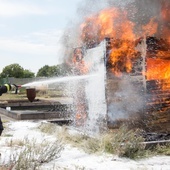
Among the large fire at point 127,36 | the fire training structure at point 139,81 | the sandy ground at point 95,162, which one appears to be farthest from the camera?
the large fire at point 127,36

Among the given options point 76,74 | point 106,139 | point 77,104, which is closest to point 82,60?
point 76,74

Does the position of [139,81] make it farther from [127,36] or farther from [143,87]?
[127,36]

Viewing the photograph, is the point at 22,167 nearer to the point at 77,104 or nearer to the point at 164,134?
the point at 164,134

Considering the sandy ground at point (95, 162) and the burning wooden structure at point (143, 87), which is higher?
the burning wooden structure at point (143, 87)

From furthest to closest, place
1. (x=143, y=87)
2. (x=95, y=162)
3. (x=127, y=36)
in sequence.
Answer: (x=127, y=36), (x=143, y=87), (x=95, y=162)

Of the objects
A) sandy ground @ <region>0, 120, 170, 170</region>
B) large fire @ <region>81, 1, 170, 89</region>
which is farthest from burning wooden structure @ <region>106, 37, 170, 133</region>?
sandy ground @ <region>0, 120, 170, 170</region>

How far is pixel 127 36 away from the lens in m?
9.87

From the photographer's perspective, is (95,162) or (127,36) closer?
(95,162)

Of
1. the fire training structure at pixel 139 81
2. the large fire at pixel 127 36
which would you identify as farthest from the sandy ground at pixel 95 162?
the large fire at pixel 127 36

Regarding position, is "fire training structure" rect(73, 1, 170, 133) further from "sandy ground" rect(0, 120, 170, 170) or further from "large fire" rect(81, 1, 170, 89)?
"sandy ground" rect(0, 120, 170, 170)

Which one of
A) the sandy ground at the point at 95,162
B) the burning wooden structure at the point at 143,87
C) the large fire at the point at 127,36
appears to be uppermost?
the large fire at the point at 127,36

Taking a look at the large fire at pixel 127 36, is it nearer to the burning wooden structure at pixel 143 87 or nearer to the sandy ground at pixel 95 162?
the burning wooden structure at pixel 143 87

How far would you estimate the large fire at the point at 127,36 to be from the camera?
9273 mm

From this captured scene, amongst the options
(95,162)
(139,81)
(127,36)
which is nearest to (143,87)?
(139,81)
